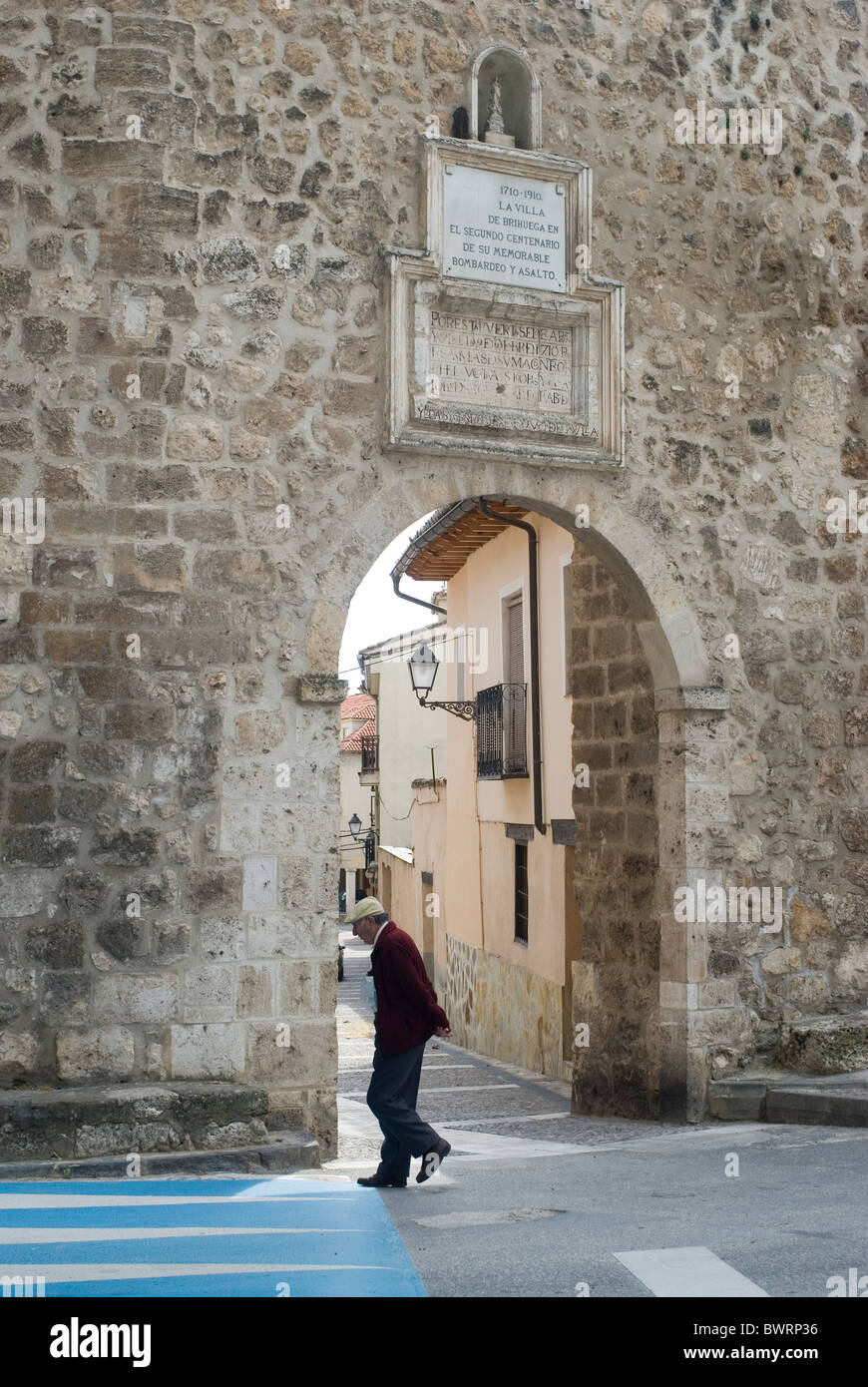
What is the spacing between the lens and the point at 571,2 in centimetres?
688

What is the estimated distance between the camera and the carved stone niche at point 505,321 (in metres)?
6.36

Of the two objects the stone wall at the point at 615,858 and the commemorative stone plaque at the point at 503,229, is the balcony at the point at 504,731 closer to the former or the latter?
the stone wall at the point at 615,858

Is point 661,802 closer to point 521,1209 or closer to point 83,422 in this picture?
point 521,1209

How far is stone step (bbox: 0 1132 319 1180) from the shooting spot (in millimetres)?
5172

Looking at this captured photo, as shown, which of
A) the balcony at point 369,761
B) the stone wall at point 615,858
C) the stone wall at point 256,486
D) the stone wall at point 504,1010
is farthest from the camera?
the balcony at point 369,761

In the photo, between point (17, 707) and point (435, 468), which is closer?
point (17, 707)

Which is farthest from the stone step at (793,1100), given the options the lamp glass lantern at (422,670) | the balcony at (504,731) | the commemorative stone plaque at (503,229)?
the lamp glass lantern at (422,670)

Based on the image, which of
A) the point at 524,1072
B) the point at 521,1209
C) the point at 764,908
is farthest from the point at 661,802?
the point at 524,1072

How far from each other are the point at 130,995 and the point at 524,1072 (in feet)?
23.6

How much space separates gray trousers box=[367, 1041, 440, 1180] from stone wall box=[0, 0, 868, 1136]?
404mm

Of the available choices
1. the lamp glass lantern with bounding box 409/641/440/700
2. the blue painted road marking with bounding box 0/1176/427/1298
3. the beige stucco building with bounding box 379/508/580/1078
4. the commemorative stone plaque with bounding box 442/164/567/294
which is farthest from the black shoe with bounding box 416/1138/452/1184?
the lamp glass lantern with bounding box 409/641/440/700

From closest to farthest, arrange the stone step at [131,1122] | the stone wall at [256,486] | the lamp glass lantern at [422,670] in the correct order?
1. the stone step at [131,1122]
2. the stone wall at [256,486]
3. the lamp glass lantern at [422,670]

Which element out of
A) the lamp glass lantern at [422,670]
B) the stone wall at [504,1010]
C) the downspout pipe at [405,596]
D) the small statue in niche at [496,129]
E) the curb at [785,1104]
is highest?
the small statue in niche at [496,129]

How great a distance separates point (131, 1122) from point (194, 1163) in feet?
0.94
